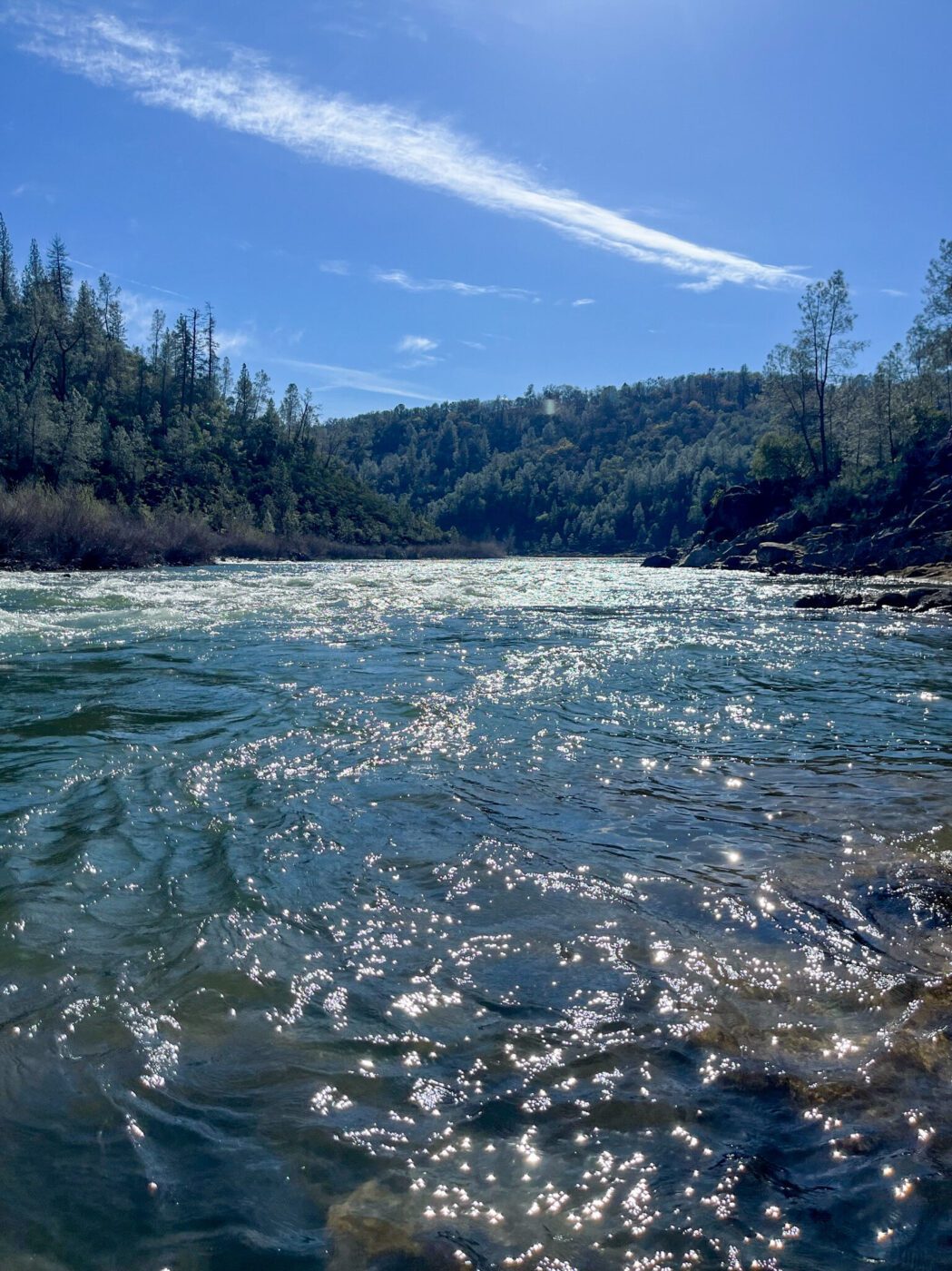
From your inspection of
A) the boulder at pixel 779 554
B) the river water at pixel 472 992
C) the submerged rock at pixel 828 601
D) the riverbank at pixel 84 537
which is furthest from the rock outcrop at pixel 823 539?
the riverbank at pixel 84 537

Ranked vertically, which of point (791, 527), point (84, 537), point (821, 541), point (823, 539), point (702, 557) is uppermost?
point (791, 527)

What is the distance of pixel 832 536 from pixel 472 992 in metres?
50.3

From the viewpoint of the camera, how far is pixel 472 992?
4027 mm

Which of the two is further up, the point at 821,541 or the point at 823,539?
the point at 823,539

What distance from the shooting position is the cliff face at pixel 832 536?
123ft

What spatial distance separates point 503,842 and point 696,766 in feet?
9.49

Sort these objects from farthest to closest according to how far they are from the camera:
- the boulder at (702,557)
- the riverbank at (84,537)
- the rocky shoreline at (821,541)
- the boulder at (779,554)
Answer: the boulder at (702,557), the boulder at (779,554), the rocky shoreline at (821,541), the riverbank at (84,537)

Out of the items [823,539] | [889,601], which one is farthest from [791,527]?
[889,601]

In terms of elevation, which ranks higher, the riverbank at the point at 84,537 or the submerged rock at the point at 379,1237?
the riverbank at the point at 84,537

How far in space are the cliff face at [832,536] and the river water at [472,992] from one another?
98.0 feet

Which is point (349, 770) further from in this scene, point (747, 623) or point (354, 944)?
point (747, 623)

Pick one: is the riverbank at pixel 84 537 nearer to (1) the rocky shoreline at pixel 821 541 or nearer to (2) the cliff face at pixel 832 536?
(1) the rocky shoreline at pixel 821 541

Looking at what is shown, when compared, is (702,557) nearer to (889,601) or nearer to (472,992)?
(889,601)

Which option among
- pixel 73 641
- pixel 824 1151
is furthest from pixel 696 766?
pixel 73 641
